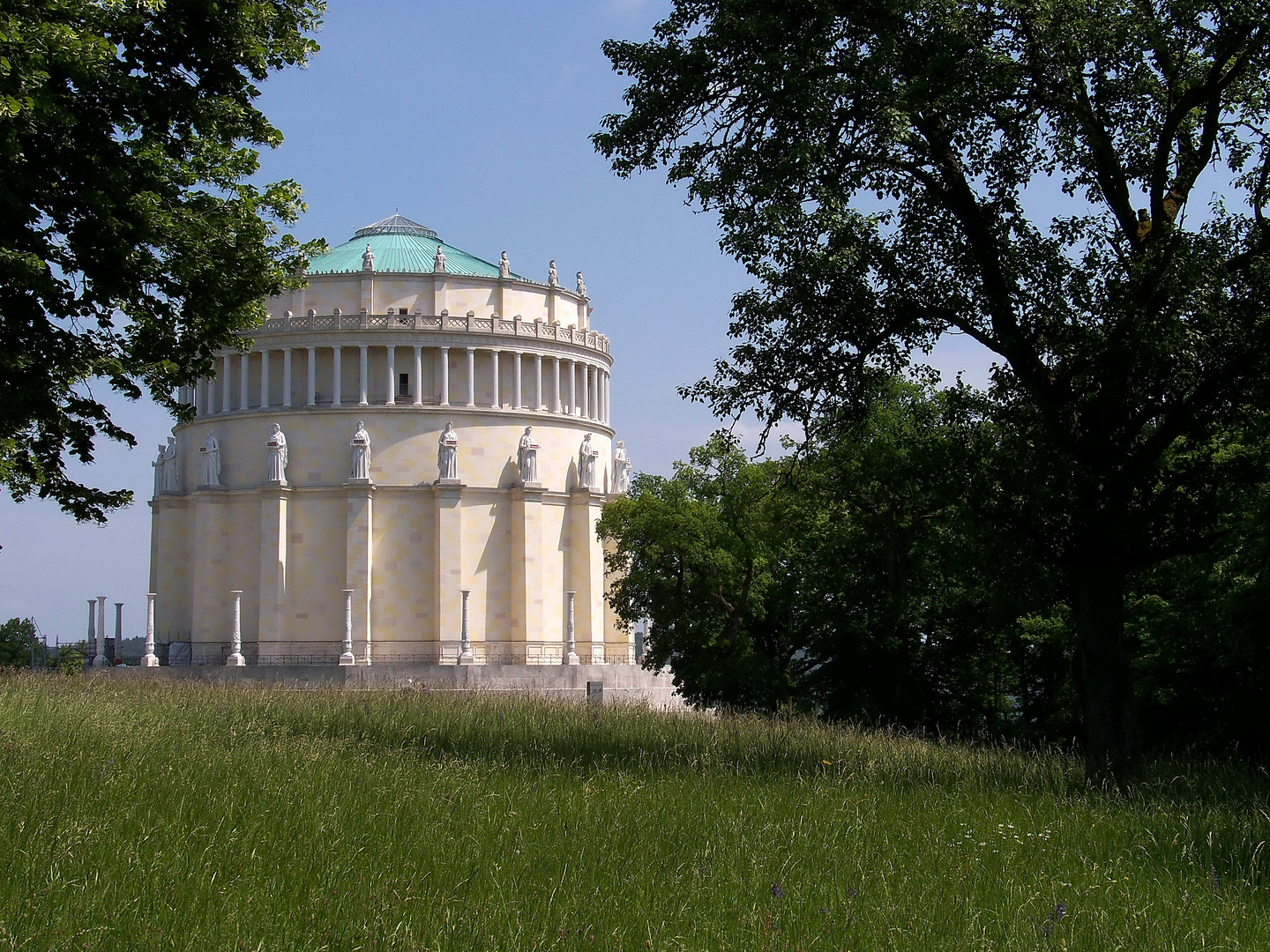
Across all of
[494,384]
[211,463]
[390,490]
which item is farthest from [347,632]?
[494,384]

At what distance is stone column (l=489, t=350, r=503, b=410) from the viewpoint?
65.2m

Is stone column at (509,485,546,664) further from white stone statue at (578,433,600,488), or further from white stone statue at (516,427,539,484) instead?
white stone statue at (578,433,600,488)

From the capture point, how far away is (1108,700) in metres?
16.2

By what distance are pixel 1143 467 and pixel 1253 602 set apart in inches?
223

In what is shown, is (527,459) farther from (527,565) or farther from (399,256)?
(399,256)

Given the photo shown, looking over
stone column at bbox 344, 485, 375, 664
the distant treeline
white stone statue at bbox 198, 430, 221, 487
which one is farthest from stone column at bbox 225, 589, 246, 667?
the distant treeline

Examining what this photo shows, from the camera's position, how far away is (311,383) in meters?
64.4

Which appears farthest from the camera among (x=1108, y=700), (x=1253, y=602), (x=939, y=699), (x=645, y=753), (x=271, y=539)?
(x=271, y=539)

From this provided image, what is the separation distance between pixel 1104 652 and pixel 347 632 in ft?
155

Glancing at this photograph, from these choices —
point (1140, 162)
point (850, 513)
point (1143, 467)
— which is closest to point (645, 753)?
point (1143, 467)

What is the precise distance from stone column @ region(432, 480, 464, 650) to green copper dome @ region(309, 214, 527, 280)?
11.4 meters

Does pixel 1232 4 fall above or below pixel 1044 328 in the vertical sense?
above

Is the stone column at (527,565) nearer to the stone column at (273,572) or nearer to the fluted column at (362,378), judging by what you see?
the fluted column at (362,378)

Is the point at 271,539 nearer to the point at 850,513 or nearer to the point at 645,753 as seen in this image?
the point at 850,513
